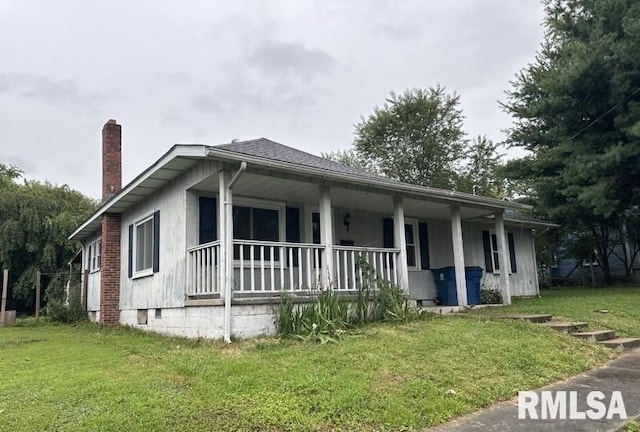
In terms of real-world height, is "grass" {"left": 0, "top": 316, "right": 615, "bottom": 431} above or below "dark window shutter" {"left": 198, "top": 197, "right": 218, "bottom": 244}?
below

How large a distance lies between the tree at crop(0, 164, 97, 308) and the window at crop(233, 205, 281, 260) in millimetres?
16579

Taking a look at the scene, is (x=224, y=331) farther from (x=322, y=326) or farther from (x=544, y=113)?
(x=544, y=113)

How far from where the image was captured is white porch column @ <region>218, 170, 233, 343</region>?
7.07 metres

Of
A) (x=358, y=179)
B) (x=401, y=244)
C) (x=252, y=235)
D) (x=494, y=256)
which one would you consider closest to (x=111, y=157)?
(x=252, y=235)

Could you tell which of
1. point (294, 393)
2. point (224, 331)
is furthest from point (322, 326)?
point (294, 393)

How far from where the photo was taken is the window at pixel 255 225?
947 centimetres

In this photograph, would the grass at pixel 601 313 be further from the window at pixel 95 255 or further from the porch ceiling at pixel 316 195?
the window at pixel 95 255

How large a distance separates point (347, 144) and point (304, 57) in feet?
62.9

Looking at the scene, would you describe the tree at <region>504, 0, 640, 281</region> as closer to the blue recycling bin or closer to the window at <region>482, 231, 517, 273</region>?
the window at <region>482, 231, 517, 273</region>

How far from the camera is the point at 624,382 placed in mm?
5477

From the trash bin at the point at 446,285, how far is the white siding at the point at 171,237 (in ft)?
22.3

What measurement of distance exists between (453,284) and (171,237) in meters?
7.10

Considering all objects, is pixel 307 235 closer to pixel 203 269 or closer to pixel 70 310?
pixel 203 269
